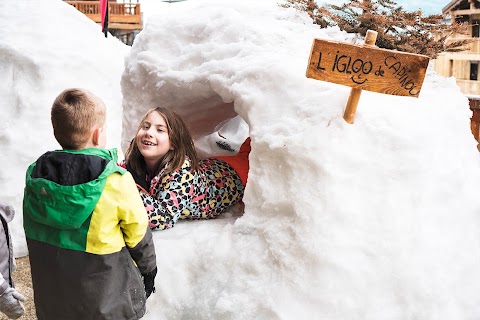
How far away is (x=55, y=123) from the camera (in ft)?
6.14

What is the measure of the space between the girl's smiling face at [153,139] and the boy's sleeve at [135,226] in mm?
607

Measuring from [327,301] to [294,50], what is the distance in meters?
1.18

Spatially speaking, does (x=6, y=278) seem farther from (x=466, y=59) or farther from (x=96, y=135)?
(x=466, y=59)

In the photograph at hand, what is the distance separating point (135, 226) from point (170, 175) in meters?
0.62

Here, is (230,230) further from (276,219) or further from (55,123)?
(55,123)

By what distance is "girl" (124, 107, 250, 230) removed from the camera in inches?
97.3

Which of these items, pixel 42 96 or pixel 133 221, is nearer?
pixel 133 221

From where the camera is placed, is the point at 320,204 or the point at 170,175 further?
the point at 170,175

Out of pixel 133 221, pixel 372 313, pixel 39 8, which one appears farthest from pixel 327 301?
pixel 39 8

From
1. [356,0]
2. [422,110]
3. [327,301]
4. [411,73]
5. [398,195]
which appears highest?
[356,0]

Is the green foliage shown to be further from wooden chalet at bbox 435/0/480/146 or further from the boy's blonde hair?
wooden chalet at bbox 435/0/480/146

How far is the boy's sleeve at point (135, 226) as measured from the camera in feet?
6.08

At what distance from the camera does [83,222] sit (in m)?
1.83

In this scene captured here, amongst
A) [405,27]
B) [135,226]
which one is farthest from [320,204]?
[405,27]
